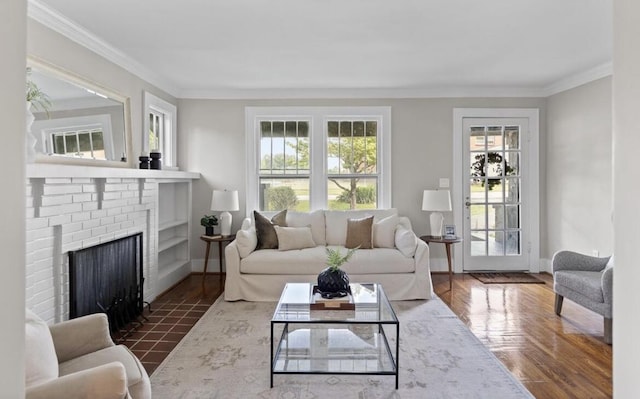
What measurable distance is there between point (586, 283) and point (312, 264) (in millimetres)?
2512

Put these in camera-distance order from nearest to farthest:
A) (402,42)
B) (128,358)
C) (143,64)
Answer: (128,358), (402,42), (143,64)

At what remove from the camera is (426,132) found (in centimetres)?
553

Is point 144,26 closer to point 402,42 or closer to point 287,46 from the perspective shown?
point 287,46

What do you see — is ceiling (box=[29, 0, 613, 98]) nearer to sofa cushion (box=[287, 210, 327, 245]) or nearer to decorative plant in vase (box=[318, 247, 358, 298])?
sofa cushion (box=[287, 210, 327, 245])

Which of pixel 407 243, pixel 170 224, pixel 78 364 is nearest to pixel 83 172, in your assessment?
pixel 78 364

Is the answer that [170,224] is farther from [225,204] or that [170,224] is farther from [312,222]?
[312,222]

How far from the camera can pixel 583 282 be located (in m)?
3.44

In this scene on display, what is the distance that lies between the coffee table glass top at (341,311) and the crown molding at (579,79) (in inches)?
132

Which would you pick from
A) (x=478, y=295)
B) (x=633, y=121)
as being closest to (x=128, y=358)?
(x=633, y=121)

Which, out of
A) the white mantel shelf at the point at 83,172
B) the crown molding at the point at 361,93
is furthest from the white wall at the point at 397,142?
the white mantel shelf at the point at 83,172

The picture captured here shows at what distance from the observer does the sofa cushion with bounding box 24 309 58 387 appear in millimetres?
1549

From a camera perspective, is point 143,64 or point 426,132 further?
point 426,132

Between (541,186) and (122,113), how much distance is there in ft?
17.4

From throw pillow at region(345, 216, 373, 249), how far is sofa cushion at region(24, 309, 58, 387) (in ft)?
11.2
